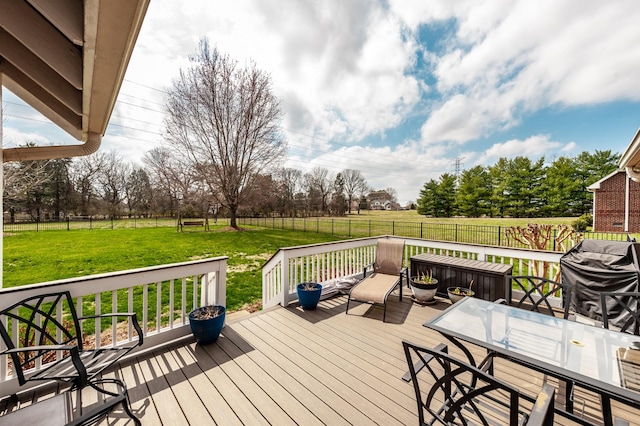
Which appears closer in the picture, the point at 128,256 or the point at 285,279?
the point at 285,279

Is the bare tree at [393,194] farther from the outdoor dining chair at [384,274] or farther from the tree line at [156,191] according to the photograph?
the outdoor dining chair at [384,274]

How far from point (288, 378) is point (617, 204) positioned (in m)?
20.4

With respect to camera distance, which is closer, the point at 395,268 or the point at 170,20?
the point at 395,268

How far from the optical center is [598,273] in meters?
2.80

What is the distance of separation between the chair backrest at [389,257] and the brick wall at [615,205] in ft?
57.2

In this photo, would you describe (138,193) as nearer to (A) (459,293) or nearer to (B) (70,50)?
(B) (70,50)

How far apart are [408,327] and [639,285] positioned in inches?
93.7

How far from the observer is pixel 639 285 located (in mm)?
2512

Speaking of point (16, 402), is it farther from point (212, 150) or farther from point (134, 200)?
point (134, 200)

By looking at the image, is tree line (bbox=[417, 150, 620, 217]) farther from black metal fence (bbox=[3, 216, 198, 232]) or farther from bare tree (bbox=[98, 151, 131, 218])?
bare tree (bbox=[98, 151, 131, 218])

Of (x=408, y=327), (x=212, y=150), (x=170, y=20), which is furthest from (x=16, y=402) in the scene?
(x=212, y=150)

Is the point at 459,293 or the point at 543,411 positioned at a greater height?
the point at 543,411

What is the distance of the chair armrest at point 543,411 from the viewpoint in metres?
1.02

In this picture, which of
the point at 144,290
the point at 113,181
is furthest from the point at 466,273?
the point at 113,181
